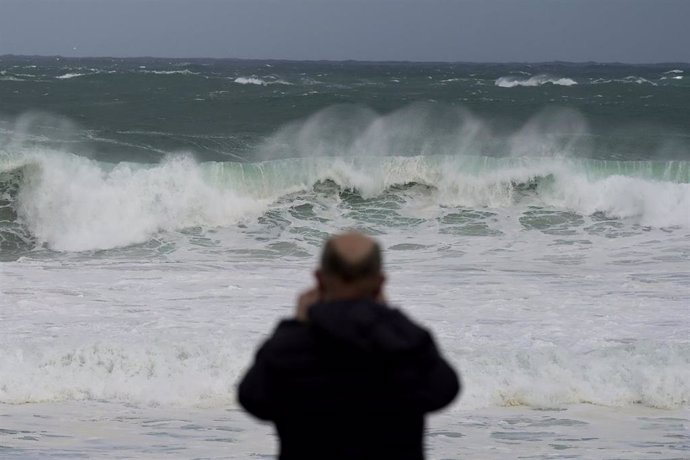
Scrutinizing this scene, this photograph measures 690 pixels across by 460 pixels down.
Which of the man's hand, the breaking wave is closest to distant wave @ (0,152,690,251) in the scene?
the breaking wave

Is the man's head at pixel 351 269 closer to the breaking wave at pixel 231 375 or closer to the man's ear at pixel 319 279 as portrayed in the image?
the man's ear at pixel 319 279

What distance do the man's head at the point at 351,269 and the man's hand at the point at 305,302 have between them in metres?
0.02

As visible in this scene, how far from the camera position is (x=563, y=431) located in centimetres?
764

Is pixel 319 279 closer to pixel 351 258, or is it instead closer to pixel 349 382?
pixel 351 258

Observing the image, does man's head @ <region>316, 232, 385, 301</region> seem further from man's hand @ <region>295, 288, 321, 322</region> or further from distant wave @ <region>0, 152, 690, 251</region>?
distant wave @ <region>0, 152, 690, 251</region>

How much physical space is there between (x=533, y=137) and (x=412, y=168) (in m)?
7.85

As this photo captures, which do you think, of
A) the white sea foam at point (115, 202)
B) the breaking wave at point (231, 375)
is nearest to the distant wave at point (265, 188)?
the white sea foam at point (115, 202)

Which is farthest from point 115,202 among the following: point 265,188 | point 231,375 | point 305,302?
point 305,302

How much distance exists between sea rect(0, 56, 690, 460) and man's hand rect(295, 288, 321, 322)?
0.77 feet

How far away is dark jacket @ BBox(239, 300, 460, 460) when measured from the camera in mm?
2209

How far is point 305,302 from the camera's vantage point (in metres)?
2.29

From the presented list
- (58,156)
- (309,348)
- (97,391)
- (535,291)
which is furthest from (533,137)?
(309,348)

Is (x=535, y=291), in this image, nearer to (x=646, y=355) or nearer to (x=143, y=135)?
(x=646, y=355)

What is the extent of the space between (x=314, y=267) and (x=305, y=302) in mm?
10802
